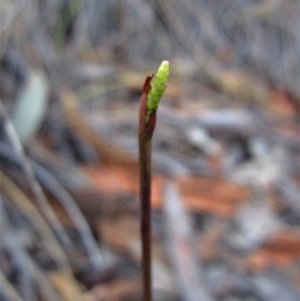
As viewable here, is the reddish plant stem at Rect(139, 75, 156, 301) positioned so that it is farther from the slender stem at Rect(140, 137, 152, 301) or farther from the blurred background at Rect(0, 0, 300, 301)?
the blurred background at Rect(0, 0, 300, 301)

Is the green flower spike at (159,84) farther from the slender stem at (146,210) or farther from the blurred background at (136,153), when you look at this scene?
the blurred background at (136,153)

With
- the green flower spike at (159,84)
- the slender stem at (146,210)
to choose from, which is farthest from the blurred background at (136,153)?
the green flower spike at (159,84)

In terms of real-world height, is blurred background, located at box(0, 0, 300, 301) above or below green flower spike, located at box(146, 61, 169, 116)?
above

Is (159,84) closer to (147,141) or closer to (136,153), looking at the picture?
(147,141)

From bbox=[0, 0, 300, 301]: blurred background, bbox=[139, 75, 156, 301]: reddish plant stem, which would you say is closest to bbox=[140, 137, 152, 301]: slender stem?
bbox=[139, 75, 156, 301]: reddish plant stem

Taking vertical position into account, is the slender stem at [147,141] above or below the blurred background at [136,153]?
below

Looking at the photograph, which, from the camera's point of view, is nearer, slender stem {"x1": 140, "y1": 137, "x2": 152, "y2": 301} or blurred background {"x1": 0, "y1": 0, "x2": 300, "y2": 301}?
slender stem {"x1": 140, "y1": 137, "x2": 152, "y2": 301}

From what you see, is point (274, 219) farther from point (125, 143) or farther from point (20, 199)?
point (20, 199)
